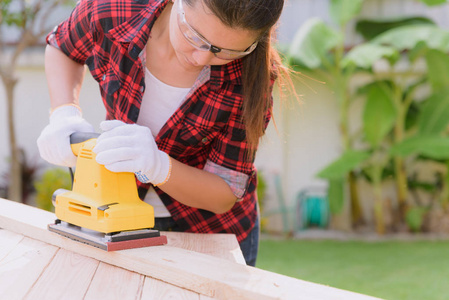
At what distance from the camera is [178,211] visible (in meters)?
1.91

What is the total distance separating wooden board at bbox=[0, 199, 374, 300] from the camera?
126 cm

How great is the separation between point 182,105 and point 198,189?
0.96 feet

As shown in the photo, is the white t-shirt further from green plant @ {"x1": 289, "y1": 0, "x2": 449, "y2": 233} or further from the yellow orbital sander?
green plant @ {"x1": 289, "y1": 0, "x2": 449, "y2": 233}

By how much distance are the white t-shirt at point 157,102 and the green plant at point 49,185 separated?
4649 mm

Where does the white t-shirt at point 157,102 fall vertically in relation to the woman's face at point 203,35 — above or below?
below

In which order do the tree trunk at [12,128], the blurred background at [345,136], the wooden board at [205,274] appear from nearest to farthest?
the wooden board at [205,274] → the tree trunk at [12,128] → the blurred background at [345,136]

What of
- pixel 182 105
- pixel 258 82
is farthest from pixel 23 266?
pixel 258 82

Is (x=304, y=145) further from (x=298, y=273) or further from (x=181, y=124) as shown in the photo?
(x=181, y=124)

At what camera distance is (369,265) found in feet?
17.0

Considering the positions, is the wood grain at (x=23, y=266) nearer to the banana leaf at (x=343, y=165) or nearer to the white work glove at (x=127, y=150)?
the white work glove at (x=127, y=150)

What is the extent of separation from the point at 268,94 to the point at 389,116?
4.57 m

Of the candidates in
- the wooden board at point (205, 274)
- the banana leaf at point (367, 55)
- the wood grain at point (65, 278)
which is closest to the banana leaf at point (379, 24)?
the banana leaf at point (367, 55)

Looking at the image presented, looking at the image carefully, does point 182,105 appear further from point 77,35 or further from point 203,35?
point 77,35

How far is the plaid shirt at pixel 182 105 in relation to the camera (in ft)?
5.72
